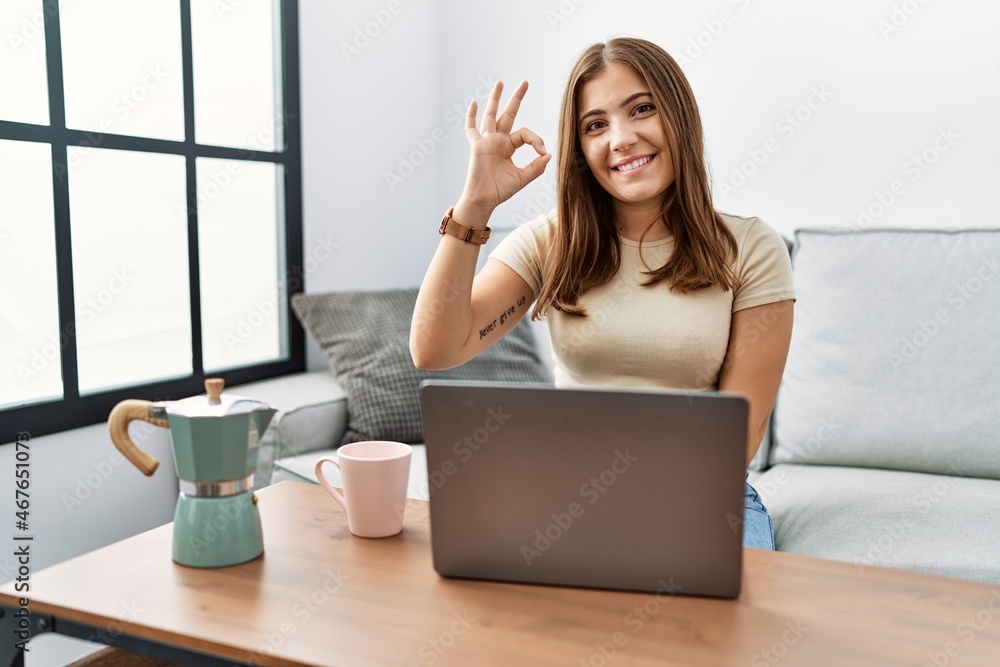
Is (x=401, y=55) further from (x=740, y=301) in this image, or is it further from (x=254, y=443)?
(x=254, y=443)

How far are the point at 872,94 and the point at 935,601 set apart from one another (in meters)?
1.67

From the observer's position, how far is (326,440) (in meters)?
2.01

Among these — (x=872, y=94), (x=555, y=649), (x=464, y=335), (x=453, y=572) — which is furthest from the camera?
(x=872, y=94)

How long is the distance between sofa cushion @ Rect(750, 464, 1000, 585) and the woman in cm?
21

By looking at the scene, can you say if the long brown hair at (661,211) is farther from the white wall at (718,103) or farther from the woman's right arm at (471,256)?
the white wall at (718,103)

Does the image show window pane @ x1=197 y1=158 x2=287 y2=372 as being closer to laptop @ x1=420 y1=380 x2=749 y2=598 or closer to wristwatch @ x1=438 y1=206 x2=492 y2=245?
wristwatch @ x1=438 y1=206 x2=492 y2=245

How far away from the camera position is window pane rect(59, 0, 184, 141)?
1.76m

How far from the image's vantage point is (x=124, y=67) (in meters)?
1.87

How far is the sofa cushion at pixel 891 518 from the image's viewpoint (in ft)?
4.41

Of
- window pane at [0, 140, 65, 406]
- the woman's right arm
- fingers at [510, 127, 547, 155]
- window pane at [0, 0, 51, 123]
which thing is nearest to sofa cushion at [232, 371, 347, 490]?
window pane at [0, 140, 65, 406]

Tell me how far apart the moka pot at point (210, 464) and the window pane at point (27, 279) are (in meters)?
0.98

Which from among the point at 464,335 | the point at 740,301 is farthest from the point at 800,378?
the point at 464,335

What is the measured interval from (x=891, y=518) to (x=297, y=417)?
1240 millimetres

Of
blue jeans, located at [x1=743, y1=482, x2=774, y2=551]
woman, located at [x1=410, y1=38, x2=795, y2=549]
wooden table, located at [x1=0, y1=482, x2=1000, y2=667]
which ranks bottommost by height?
blue jeans, located at [x1=743, y1=482, x2=774, y2=551]
